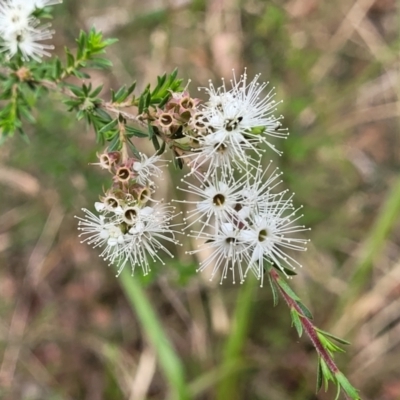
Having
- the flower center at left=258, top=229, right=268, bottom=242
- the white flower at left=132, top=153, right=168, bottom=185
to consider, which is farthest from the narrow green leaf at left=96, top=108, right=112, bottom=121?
the flower center at left=258, top=229, right=268, bottom=242

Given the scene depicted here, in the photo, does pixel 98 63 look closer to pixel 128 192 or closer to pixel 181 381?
pixel 128 192

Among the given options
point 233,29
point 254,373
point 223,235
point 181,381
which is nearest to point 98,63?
point 223,235

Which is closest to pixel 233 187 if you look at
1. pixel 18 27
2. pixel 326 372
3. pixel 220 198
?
pixel 220 198

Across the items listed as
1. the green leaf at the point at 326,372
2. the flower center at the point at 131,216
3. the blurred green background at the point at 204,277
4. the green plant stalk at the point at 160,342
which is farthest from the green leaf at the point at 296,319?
the blurred green background at the point at 204,277

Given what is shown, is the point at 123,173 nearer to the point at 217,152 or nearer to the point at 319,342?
the point at 217,152

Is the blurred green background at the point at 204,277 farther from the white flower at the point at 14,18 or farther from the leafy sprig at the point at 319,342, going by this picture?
the leafy sprig at the point at 319,342
